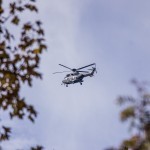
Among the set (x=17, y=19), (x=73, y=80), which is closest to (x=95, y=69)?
(x=73, y=80)

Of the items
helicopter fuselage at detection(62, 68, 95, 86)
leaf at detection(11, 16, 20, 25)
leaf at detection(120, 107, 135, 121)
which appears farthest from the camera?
helicopter fuselage at detection(62, 68, 95, 86)

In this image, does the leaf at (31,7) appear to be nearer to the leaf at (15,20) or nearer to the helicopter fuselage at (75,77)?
the leaf at (15,20)

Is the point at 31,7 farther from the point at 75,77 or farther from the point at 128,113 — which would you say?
the point at 75,77

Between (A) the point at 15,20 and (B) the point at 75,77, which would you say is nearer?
(A) the point at 15,20

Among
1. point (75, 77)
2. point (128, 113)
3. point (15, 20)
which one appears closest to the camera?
point (128, 113)

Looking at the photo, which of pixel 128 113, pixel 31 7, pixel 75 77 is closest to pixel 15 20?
pixel 31 7

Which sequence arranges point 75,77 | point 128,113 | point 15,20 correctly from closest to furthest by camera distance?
point 128,113 < point 15,20 < point 75,77

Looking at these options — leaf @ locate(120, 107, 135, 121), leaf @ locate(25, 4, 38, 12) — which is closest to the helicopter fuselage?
leaf @ locate(25, 4, 38, 12)

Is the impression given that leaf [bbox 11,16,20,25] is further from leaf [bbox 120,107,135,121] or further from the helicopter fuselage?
the helicopter fuselage

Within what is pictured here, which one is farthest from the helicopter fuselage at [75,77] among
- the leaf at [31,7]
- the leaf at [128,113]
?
the leaf at [128,113]

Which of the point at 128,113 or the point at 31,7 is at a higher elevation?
the point at 31,7

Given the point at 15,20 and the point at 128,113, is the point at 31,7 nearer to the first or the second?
the point at 15,20

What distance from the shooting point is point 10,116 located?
941 centimetres

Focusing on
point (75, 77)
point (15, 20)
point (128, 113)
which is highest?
point (75, 77)
